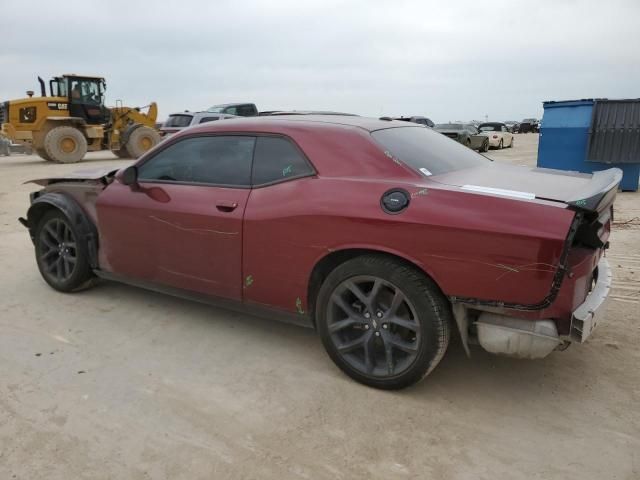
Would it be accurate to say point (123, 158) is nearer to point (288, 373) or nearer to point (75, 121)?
point (75, 121)

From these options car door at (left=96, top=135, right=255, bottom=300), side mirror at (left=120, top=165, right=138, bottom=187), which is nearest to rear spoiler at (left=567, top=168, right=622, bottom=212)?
car door at (left=96, top=135, right=255, bottom=300)

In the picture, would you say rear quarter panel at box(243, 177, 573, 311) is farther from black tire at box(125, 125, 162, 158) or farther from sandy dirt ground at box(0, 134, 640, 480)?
black tire at box(125, 125, 162, 158)

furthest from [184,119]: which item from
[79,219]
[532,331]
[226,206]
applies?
[532,331]

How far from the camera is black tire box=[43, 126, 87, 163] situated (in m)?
16.7

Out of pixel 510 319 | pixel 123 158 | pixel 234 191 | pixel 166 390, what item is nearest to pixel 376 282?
pixel 510 319

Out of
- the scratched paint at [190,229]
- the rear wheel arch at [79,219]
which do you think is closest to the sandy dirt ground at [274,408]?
the rear wheel arch at [79,219]

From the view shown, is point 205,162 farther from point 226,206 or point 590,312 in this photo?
point 590,312

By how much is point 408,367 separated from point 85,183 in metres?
3.08

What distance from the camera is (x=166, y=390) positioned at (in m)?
2.86

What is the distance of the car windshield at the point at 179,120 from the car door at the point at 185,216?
40.5 ft

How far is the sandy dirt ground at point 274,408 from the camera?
88.8 inches

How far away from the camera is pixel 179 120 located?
51.9 feet

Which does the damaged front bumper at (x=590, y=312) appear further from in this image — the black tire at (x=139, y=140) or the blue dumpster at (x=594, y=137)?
the black tire at (x=139, y=140)

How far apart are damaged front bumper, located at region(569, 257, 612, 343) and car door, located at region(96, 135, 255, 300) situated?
1955mm
